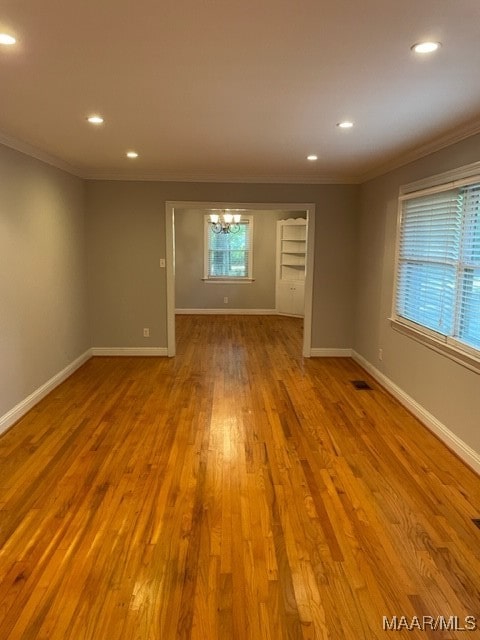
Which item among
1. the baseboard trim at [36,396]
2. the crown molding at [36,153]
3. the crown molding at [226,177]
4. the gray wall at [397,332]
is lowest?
the baseboard trim at [36,396]

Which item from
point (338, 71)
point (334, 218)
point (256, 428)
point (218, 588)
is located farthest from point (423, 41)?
point (334, 218)

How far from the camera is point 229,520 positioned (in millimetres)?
2344

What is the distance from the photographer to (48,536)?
7.16 ft

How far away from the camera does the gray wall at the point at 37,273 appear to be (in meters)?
3.45

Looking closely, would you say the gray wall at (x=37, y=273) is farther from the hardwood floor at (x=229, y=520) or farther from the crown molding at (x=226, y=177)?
the hardwood floor at (x=229, y=520)

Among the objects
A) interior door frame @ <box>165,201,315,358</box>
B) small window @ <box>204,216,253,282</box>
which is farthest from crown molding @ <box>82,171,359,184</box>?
small window @ <box>204,216,253,282</box>

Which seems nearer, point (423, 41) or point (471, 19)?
point (471, 19)

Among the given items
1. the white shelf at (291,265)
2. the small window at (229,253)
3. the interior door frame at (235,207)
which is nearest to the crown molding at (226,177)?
the interior door frame at (235,207)

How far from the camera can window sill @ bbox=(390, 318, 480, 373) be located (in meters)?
2.94

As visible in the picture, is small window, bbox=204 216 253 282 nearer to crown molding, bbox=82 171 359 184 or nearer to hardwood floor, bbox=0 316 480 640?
crown molding, bbox=82 171 359 184

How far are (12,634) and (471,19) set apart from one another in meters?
2.94

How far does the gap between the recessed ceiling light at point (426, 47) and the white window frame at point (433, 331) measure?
4.27ft

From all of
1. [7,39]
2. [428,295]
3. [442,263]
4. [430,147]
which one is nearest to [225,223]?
[430,147]

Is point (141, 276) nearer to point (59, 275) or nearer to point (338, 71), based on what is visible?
point (59, 275)
